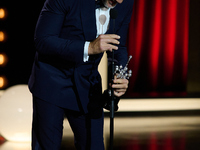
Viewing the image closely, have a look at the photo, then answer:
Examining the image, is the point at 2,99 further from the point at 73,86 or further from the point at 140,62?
the point at 140,62

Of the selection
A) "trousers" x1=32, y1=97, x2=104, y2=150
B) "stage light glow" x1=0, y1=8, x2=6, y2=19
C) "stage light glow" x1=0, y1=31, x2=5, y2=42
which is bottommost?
"trousers" x1=32, y1=97, x2=104, y2=150

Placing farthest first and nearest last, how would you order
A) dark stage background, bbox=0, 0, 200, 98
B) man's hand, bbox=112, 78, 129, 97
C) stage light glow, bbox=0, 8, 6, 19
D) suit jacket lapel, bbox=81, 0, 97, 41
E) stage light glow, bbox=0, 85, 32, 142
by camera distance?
1. dark stage background, bbox=0, 0, 200, 98
2. stage light glow, bbox=0, 8, 6, 19
3. stage light glow, bbox=0, 85, 32, 142
4. suit jacket lapel, bbox=81, 0, 97, 41
5. man's hand, bbox=112, 78, 129, 97

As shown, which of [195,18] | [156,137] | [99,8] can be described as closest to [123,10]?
[99,8]

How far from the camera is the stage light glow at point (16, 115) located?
3.02 metres

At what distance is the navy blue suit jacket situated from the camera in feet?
4.33

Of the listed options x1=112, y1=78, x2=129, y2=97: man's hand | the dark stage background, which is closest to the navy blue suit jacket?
x1=112, y1=78, x2=129, y2=97: man's hand

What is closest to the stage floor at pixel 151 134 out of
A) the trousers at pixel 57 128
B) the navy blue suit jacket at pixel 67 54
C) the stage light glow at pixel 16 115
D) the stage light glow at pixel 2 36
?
the stage light glow at pixel 16 115

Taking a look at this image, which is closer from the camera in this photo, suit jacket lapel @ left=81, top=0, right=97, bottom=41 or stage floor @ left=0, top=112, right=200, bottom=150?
suit jacket lapel @ left=81, top=0, right=97, bottom=41

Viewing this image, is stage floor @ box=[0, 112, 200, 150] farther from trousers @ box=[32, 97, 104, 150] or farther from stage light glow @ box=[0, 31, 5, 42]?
stage light glow @ box=[0, 31, 5, 42]

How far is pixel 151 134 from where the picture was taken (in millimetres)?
3549

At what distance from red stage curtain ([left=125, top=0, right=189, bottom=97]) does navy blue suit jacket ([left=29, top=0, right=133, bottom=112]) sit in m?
3.66

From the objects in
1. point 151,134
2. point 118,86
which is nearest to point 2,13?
point 151,134

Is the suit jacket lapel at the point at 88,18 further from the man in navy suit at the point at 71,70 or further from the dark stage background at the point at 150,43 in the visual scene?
the dark stage background at the point at 150,43

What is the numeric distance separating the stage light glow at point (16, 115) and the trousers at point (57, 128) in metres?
1.54
